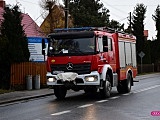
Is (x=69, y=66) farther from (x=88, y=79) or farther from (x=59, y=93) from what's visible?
(x=59, y=93)

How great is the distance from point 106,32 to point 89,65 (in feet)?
7.26

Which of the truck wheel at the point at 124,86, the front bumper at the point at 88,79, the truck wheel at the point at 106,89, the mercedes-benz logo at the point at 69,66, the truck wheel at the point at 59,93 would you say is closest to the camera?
the front bumper at the point at 88,79

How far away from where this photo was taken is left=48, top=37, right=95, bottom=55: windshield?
640 inches

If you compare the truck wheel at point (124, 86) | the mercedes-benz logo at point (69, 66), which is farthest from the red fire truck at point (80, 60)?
the truck wheel at point (124, 86)

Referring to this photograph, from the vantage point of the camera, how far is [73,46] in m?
16.4

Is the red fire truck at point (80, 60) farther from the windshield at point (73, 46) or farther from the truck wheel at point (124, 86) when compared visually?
the truck wheel at point (124, 86)

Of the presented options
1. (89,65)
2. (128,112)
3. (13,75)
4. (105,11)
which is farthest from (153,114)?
(105,11)

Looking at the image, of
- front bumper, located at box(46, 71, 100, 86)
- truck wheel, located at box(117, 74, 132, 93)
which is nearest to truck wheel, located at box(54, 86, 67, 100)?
front bumper, located at box(46, 71, 100, 86)

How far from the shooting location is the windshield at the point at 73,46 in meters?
16.2

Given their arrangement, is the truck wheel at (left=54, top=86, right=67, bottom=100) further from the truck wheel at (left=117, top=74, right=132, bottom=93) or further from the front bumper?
the truck wheel at (left=117, top=74, right=132, bottom=93)

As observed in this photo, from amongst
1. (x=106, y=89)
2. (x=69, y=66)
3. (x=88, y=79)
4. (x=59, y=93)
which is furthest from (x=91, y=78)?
(x=59, y=93)

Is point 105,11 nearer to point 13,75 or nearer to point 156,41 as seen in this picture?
point 156,41

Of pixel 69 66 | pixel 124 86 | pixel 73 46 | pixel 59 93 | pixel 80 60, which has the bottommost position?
pixel 59 93

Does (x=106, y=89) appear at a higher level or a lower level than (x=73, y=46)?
lower
